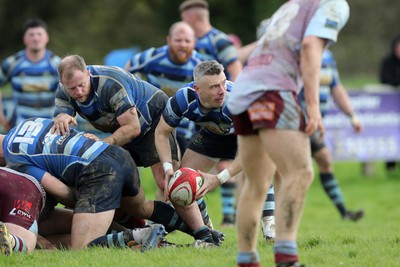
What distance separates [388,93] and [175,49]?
747 cm

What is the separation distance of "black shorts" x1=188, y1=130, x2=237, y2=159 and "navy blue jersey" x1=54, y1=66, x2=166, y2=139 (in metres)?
0.48

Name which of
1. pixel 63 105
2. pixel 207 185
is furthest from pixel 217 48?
pixel 207 185

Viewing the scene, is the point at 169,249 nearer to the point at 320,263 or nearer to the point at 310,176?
the point at 320,263

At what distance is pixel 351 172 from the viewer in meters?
19.8

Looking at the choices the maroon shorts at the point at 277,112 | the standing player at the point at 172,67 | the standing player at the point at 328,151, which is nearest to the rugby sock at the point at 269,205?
the maroon shorts at the point at 277,112

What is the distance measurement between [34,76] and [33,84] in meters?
0.11

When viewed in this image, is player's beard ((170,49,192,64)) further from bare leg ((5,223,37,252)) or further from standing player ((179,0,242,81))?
bare leg ((5,223,37,252))

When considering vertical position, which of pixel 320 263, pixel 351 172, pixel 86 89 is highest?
pixel 86 89

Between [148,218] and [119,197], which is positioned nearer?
[119,197]

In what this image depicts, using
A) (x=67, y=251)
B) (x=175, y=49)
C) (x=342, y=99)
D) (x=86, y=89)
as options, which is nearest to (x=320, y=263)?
(x=67, y=251)

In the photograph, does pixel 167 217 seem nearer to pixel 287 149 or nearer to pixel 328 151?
pixel 287 149

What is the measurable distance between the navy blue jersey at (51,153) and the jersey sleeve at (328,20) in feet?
8.66

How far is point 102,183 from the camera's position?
809cm

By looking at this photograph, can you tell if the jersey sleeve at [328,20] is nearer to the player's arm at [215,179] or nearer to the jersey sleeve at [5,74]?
the player's arm at [215,179]
